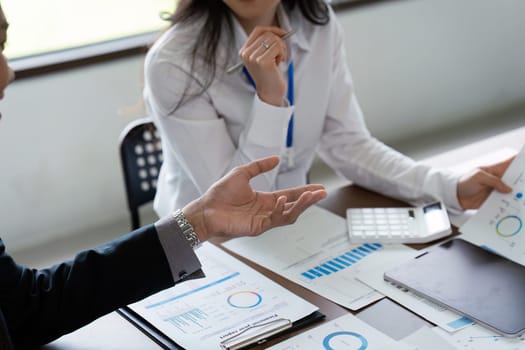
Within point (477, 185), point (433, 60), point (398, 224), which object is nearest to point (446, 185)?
point (477, 185)

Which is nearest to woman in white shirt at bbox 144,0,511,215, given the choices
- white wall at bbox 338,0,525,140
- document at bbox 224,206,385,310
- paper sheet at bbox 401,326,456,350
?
document at bbox 224,206,385,310

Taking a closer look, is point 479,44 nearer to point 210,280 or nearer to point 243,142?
point 243,142

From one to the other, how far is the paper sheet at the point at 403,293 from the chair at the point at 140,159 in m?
0.72

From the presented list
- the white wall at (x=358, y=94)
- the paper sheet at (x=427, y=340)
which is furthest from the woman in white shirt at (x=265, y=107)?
the white wall at (x=358, y=94)

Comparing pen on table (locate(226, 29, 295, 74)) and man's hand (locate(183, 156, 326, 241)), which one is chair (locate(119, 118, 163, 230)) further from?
A: man's hand (locate(183, 156, 326, 241))

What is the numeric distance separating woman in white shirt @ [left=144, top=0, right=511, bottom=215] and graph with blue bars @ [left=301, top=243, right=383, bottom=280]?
0.25 meters

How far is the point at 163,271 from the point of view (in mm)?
1196

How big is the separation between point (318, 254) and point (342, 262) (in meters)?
0.06

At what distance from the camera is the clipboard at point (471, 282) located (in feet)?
3.71

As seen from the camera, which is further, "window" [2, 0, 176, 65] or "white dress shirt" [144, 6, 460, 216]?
"window" [2, 0, 176, 65]

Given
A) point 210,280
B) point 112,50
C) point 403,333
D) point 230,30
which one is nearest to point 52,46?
point 112,50

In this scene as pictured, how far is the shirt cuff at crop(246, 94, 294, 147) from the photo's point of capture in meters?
1.55

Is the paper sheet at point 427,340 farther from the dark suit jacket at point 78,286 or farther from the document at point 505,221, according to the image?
the dark suit jacket at point 78,286

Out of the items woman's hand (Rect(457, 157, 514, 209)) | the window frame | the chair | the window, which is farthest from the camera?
the window
